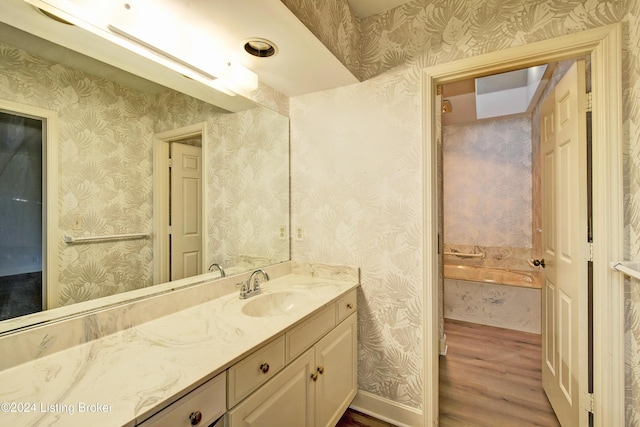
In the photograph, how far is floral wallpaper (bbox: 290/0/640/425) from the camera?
1496 mm

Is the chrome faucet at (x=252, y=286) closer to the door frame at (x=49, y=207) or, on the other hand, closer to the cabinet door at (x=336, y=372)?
the cabinet door at (x=336, y=372)

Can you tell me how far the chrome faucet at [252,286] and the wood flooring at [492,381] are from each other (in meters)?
1.37

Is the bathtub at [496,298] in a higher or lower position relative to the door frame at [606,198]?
lower

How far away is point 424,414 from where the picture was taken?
161 centimetres

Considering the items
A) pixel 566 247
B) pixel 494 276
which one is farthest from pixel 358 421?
pixel 494 276

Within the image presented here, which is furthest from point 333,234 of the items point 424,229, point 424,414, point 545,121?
point 545,121

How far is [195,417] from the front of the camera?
2.55 feet

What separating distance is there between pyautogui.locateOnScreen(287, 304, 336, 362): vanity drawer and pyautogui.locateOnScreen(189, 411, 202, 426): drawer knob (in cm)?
42

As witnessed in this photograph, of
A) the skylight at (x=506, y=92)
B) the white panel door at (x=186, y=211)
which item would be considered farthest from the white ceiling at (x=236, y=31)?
the skylight at (x=506, y=92)

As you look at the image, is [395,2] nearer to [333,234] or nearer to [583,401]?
[333,234]

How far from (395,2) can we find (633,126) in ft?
4.36

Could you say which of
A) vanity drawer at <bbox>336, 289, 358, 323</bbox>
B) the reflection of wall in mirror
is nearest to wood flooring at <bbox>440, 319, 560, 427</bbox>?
vanity drawer at <bbox>336, 289, 358, 323</bbox>

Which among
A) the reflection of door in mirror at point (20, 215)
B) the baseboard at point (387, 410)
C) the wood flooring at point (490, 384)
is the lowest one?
the wood flooring at point (490, 384)

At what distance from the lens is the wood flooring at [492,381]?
1.73 metres
